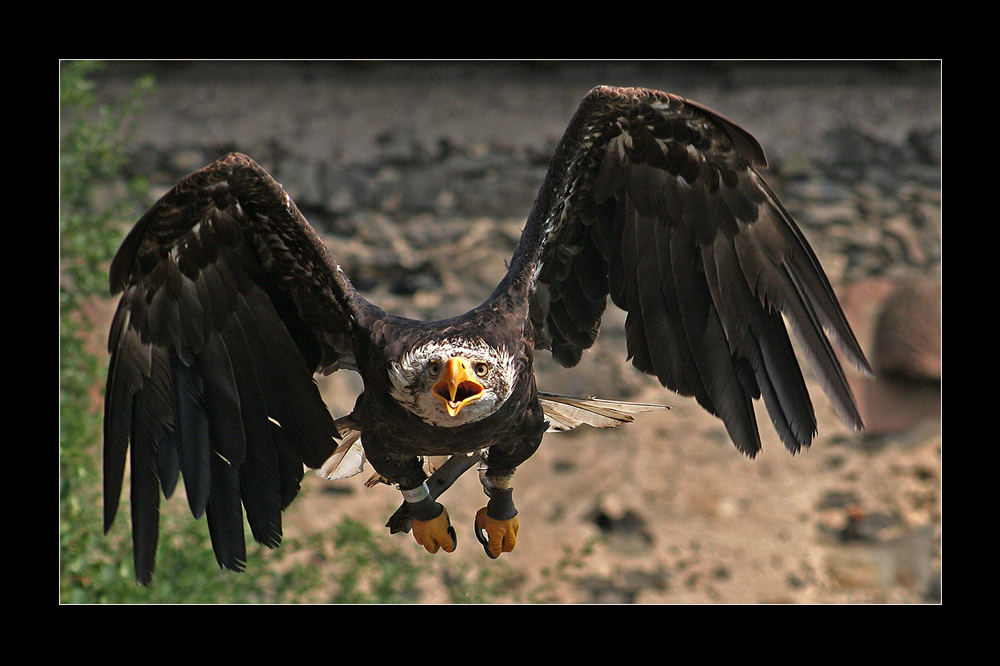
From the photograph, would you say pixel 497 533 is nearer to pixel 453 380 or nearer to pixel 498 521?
pixel 498 521

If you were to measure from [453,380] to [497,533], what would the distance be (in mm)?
860

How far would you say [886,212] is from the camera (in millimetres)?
6453

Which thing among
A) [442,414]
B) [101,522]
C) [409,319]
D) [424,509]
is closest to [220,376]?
[409,319]

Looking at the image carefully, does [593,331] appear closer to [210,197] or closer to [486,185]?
[210,197]

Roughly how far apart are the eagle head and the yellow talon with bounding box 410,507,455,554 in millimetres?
521

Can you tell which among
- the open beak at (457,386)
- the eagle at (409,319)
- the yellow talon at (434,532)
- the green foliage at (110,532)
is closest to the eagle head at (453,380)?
the open beak at (457,386)

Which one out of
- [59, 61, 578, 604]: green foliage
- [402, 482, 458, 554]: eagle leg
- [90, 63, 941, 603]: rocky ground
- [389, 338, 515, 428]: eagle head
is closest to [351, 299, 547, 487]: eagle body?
[389, 338, 515, 428]: eagle head

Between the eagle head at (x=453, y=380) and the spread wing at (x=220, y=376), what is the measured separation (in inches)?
18.2

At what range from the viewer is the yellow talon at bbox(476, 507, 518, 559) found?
11.5 feet

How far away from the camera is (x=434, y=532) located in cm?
339

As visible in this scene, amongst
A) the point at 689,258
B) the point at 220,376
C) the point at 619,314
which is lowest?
the point at 619,314

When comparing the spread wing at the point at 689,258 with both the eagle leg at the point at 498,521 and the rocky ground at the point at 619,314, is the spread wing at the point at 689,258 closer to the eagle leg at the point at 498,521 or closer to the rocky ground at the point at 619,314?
the eagle leg at the point at 498,521

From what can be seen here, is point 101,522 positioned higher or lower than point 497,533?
lower

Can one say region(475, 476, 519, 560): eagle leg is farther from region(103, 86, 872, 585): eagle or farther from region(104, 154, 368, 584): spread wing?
region(104, 154, 368, 584): spread wing
